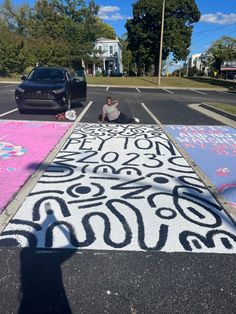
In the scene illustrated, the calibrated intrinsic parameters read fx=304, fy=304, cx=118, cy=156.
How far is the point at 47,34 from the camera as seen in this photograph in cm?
5372

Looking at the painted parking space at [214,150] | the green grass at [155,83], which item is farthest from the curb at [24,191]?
the green grass at [155,83]

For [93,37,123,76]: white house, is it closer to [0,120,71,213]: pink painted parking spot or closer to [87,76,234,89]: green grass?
[87,76,234,89]: green grass

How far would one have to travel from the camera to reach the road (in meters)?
2.48

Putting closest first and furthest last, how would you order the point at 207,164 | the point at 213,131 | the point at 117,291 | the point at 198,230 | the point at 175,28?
the point at 117,291
the point at 198,230
the point at 207,164
the point at 213,131
the point at 175,28

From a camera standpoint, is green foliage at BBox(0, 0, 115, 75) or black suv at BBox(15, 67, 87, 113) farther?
green foliage at BBox(0, 0, 115, 75)

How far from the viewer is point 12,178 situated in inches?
193

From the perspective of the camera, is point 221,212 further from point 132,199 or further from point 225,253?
point 132,199

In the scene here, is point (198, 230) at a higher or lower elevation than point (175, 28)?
lower

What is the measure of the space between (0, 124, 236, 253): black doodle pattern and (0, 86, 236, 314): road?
0.04 feet

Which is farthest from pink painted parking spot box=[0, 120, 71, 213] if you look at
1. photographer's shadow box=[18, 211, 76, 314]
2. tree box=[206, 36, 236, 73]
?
tree box=[206, 36, 236, 73]

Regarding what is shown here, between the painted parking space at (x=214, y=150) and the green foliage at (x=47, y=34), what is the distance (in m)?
34.5

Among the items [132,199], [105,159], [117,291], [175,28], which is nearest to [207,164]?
[105,159]

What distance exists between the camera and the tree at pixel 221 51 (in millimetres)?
64688

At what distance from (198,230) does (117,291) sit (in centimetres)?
135
